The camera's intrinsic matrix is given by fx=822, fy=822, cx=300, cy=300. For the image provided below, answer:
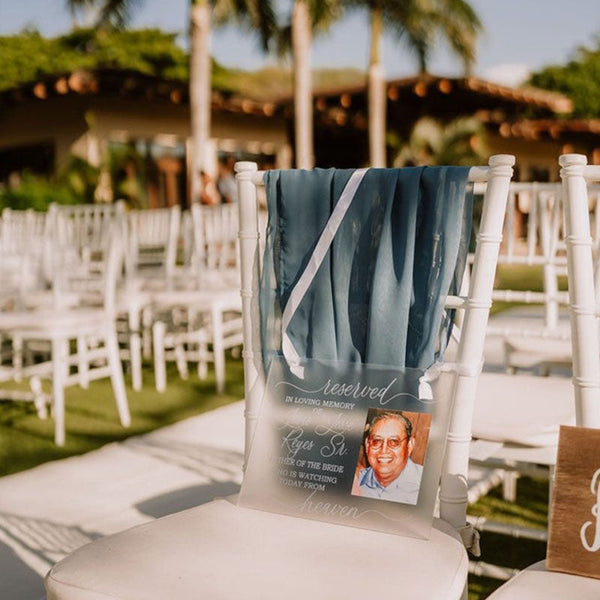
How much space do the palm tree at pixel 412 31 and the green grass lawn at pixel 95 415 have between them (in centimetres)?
1169

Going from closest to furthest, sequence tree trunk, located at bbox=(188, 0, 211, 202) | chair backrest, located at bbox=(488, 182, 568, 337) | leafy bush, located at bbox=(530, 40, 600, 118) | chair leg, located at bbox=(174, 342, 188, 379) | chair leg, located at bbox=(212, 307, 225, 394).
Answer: chair backrest, located at bbox=(488, 182, 568, 337) < chair leg, located at bbox=(212, 307, 225, 394) < chair leg, located at bbox=(174, 342, 188, 379) < tree trunk, located at bbox=(188, 0, 211, 202) < leafy bush, located at bbox=(530, 40, 600, 118)

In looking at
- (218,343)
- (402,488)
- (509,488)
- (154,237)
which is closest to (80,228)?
(154,237)

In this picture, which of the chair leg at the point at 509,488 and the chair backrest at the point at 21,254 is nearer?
the chair leg at the point at 509,488

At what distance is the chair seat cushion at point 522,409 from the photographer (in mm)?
1957

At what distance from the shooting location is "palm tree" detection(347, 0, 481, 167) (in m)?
16.3

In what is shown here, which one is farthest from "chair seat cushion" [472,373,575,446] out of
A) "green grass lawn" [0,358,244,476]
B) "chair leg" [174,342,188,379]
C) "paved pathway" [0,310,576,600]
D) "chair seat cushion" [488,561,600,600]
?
"chair leg" [174,342,188,379]

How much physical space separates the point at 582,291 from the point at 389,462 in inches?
18.5

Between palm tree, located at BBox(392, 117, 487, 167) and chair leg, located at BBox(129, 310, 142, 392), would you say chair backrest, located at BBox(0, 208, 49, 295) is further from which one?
palm tree, located at BBox(392, 117, 487, 167)

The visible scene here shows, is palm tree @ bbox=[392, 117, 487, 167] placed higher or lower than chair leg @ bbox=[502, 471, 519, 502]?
higher

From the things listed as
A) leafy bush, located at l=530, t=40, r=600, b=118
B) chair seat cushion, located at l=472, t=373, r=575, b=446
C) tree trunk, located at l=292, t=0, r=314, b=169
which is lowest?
chair seat cushion, located at l=472, t=373, r=575, b=446

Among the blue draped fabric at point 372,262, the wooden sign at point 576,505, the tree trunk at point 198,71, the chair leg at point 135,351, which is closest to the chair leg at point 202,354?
the chair leg at point 135,351

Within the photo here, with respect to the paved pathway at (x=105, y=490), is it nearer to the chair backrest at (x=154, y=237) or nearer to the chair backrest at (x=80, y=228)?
the chair backrest at (x=154, y=237)

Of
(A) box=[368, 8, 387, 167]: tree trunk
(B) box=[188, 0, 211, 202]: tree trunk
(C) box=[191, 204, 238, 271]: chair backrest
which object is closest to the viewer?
(C) box=[191, 204, 238, 271]: chair backrest

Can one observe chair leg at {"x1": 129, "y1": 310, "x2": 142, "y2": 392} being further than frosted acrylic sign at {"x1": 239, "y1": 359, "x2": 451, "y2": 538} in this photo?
Yes
